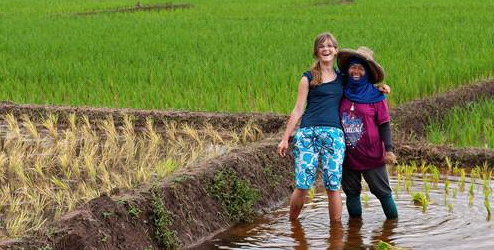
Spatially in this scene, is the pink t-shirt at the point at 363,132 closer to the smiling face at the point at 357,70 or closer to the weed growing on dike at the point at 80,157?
the smiling face at the point at 357,70

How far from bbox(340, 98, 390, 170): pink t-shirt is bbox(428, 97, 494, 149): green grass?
86.4 inches

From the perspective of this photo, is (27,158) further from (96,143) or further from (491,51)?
(491,51)

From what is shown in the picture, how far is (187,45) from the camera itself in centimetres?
1358

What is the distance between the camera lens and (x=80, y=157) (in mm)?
6766

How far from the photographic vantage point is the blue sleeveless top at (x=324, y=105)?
5.37 m

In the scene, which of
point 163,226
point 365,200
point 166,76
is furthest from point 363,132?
point 166,76

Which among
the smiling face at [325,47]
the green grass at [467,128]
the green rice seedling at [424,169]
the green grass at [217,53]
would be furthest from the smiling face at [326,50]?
the green grass at [217,53]

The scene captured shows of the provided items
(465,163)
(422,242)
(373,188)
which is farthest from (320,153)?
(465,163)

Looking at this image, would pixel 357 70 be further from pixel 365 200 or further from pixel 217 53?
pixel 217 53

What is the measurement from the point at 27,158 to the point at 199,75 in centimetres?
352

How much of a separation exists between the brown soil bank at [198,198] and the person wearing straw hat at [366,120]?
2.24 ft

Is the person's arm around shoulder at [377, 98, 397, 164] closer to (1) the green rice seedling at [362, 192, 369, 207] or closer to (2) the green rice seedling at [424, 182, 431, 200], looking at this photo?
(1) the green rice seedling at [362, 192, 369, 207]

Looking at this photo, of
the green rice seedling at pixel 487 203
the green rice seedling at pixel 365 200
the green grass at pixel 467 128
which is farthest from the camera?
the green grass at pixel 467 128

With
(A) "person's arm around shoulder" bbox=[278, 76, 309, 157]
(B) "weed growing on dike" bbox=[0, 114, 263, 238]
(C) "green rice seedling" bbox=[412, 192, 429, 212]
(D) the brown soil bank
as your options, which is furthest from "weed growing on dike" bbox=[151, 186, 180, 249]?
(C) "green rice seedling" bbox=[412, 192, 429, 212]
